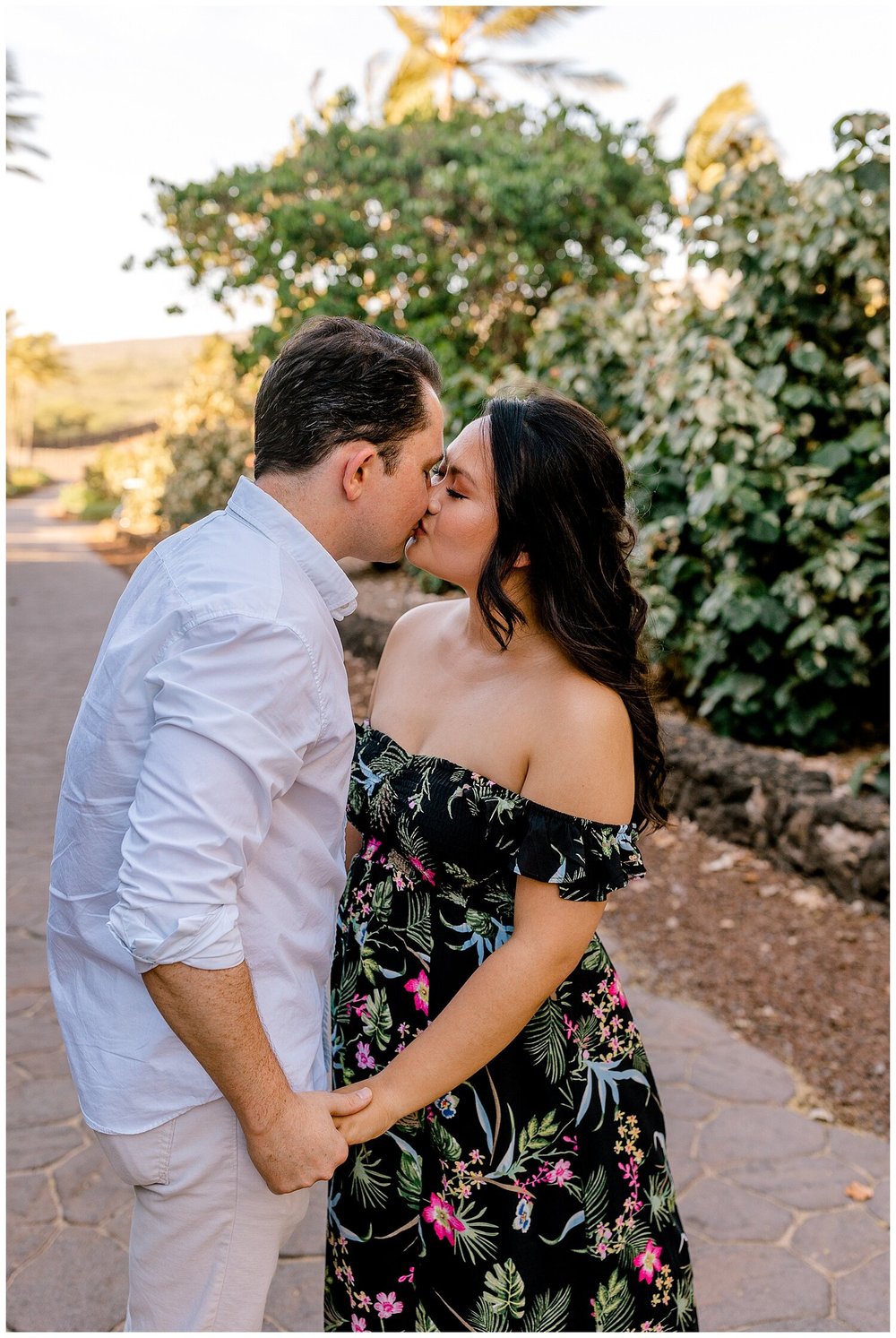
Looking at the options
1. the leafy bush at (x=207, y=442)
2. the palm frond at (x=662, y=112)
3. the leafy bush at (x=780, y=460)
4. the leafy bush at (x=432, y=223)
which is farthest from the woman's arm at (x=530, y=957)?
the palm frond at (x=662, y=112)

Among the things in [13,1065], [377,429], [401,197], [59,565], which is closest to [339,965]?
[377,429]

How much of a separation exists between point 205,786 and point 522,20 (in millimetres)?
16408

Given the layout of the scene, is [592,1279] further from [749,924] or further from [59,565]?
A: [59,565]

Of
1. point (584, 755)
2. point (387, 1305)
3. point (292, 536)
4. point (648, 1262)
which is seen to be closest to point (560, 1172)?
point (648, 1262)

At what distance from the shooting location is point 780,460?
525 centimetres

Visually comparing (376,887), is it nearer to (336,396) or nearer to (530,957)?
(530,957)

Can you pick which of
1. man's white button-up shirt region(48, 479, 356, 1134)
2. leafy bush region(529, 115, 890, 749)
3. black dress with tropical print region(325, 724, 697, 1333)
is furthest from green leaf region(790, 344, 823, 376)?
man's white button-up shirt region(48, 479, 356, 1134)

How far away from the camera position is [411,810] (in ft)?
5.32

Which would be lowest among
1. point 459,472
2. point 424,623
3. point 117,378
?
point 424,623

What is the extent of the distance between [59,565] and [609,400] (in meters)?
15.5

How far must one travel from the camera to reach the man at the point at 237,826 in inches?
50.1

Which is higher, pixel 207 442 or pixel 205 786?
pixel 207 442

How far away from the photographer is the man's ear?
4.91ft

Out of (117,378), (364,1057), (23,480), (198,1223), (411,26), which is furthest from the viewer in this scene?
(117,378)
